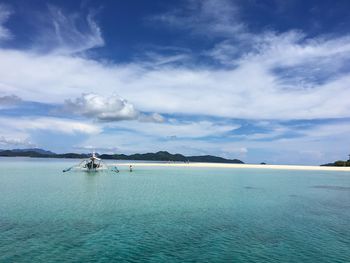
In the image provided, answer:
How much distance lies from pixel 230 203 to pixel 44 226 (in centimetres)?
2165

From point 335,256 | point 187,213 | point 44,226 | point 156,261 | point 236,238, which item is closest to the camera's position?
point 156,261

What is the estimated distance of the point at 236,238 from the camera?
72.9 ft

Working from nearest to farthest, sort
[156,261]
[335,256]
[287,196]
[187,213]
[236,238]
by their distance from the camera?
1. [156,261]
2. [335,256]
3. [236,238]
4. [187,213]
5. [287,196]

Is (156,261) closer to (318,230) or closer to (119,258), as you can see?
(119,258)

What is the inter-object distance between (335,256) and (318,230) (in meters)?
6.51

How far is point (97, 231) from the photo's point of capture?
23.5m

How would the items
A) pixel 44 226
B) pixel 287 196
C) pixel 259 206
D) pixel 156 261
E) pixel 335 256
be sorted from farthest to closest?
pixel 287 196 → pixel 259 206 → pixel 44 226 → pixel 335 256 → pixel 156 261

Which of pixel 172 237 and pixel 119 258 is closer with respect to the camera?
pixel 119 258

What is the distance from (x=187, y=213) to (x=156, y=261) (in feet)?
45.8

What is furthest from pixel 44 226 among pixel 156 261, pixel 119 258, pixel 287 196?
pixel 287 196

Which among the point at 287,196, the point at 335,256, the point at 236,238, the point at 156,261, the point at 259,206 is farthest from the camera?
the point at 287,196

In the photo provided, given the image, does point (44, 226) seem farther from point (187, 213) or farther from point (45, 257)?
point (187, 213)

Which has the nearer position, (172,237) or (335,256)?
(335,256)

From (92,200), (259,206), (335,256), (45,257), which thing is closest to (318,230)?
(335,256)
